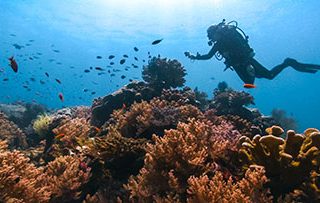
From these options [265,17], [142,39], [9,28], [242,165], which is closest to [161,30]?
[142,39]

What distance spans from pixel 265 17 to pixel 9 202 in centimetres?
6356

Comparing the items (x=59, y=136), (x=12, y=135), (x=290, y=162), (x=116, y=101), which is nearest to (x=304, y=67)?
(x=116, y=101)

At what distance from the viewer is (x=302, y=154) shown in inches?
165

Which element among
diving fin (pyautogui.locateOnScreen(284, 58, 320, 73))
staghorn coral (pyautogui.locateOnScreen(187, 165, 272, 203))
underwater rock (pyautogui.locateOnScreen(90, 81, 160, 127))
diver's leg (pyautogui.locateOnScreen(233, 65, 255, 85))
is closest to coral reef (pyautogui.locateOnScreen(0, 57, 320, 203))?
staghorn coral (pyautogui.locateOnScreen(187, 165, 272, 203))

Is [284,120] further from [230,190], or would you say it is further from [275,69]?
[230,190]

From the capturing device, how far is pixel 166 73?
1272 centimetres

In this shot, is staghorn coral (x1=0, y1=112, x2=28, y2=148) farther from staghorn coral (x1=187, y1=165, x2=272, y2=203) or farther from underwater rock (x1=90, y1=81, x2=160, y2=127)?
staghorn coral (x1=187, y1=165, x2=272, y2=203)

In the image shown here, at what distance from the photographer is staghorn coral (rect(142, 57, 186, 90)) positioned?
12.7m

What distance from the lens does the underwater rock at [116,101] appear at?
10961mm

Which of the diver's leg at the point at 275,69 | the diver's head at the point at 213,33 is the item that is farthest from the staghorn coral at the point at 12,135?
the diver's leg at the point at 275,69

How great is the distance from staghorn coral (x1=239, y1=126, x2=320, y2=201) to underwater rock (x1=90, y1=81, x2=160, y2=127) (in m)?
7.13

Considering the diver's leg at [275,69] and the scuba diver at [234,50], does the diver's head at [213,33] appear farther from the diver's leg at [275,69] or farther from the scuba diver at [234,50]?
the diver's leg at [275,69]

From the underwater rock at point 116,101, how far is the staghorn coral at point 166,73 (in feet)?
3.81

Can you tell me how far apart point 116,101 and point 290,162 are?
7797 mm
